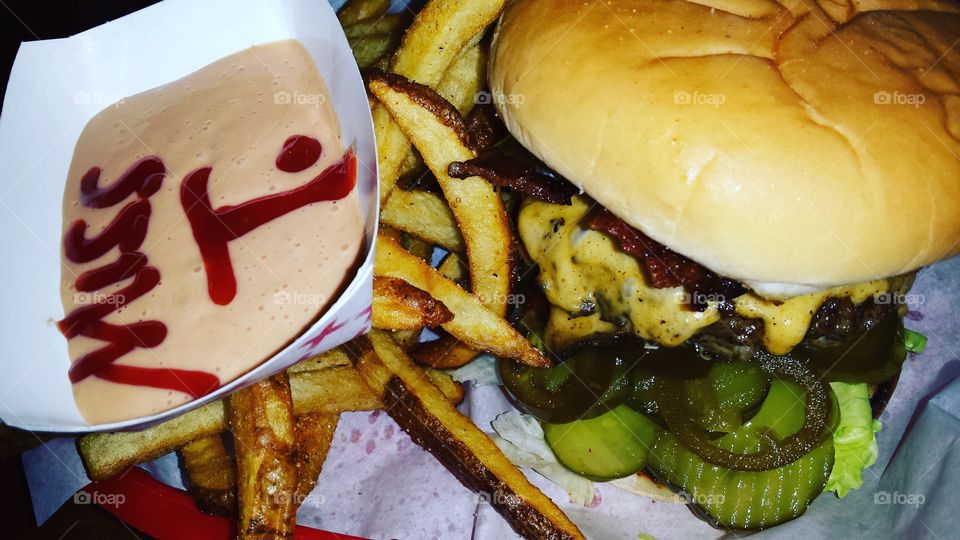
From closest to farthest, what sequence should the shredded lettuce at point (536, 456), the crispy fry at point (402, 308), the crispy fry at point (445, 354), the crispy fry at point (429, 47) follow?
the crispy fry at point (402, 308)
the crispy fry at point (429, 47)
the crispy fry at point (445, 354)
the shredded lettuce at point (536, 456)

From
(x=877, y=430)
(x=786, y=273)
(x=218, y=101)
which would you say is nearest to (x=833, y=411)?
(x=877, y=430)

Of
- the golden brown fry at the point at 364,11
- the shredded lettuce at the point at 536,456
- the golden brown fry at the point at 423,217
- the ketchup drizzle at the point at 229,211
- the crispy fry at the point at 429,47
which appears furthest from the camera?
the golden brown fry at the point at 364,11

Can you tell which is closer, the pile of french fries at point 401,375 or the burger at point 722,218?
the burger at point 722,218

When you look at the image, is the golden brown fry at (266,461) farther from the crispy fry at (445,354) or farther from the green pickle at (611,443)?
the green pickle at (611,443)

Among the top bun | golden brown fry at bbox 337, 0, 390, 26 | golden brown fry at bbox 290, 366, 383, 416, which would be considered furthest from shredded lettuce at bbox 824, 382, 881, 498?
golden brown fry at bbox 337, 0, 390, 26

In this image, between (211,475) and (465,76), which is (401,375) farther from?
(465,76)

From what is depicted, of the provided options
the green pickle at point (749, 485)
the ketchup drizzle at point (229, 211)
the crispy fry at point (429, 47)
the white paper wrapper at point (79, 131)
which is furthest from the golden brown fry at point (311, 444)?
the green pickle at point (749, 485)
